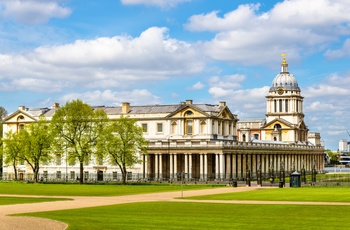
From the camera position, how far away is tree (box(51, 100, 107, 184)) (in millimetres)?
114938

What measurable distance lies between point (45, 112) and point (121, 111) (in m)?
18.4

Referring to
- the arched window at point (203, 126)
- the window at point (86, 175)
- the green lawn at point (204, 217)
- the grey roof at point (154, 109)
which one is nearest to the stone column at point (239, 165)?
the arched window at point (203, 126)

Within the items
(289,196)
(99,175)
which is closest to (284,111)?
(99,175)

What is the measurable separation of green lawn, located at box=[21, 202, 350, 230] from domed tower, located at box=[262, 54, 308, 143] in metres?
135

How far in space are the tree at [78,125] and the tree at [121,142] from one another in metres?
2.13

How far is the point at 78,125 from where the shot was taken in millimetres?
116312

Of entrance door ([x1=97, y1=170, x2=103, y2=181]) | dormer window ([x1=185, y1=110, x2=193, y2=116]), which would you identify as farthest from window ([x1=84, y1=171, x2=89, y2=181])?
dormer window ([x1=185, y1=110, x2=193, y2=116])

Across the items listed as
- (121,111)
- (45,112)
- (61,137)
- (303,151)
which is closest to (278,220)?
(61,137)

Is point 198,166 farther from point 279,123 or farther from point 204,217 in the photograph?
point 204,217

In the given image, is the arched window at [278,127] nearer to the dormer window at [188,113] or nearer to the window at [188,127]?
the window at [188,127]

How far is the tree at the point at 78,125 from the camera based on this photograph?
377ft

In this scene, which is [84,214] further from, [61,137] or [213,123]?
[213,123]

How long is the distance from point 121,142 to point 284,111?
85.4m

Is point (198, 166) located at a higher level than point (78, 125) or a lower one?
lower
